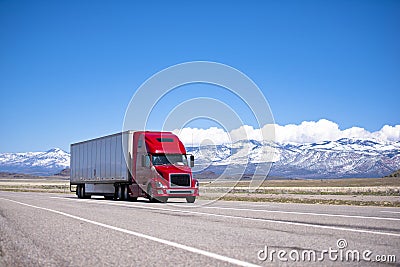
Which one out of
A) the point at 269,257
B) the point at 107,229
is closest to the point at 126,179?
the point at 107,229

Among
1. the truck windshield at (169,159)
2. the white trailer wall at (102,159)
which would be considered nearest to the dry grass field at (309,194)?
the truck windshield at (169,159)

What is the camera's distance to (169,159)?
1200 inches

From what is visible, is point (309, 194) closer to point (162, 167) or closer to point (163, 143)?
point (163, 143)

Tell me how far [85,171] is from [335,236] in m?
32.4

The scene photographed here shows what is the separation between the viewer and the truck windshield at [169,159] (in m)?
30.2

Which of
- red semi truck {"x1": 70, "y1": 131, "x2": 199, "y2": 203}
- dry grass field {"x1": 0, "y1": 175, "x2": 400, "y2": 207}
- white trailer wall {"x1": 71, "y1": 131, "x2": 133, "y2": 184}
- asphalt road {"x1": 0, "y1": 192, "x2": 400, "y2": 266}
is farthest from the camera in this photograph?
white trailer wall {"x1": 71, "y1": 131, "x2": 133, "y2": 184}

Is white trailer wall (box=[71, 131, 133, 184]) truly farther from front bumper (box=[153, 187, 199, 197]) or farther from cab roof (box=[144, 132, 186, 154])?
front bumper (box=[153, 187, 199, 197])

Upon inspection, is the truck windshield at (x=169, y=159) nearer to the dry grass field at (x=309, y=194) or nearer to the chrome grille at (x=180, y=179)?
the chrome grille at (x=180, y=179)

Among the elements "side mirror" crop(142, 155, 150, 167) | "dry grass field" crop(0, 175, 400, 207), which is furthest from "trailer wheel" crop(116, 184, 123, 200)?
"dry grass field" crop(0, 175, 400, 207)

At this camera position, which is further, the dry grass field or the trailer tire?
the trailer tire

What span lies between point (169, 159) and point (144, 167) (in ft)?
4.94

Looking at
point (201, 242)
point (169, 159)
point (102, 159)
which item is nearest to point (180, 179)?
point (169, 159)

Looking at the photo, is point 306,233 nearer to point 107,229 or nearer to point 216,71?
point 107,229

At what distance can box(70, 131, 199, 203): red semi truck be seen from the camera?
97.1ft
